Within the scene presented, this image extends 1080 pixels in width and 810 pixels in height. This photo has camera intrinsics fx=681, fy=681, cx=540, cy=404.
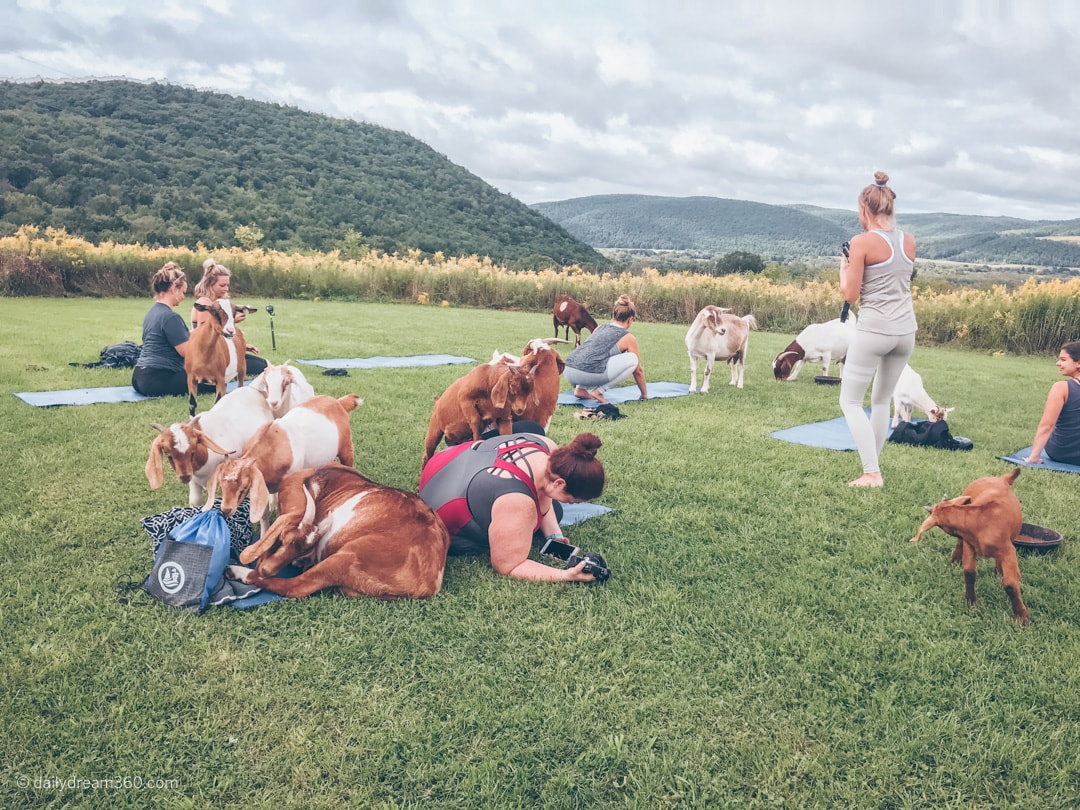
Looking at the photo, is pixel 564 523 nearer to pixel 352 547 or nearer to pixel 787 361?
pixel 352 547

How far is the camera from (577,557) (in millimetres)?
3994

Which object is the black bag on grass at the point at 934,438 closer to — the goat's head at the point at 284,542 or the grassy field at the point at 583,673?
the grassy field at the point at 583,673

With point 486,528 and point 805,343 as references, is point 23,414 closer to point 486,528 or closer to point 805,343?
point 486,528

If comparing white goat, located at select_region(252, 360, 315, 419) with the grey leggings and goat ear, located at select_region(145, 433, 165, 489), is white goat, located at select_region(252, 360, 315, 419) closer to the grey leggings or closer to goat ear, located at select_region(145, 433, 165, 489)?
goat ear, located at select_region(145, 433, 165, 489)

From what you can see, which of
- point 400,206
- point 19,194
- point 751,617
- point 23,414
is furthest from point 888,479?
point 400,206

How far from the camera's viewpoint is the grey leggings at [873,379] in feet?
17.4

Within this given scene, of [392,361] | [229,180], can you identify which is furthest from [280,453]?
[229,180]

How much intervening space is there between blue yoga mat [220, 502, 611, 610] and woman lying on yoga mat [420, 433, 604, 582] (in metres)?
0.67

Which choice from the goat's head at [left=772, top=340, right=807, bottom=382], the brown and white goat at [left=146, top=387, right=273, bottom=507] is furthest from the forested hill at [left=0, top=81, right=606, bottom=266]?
the brown and white goat at [left=146, top=387, right=273, bottom=507]

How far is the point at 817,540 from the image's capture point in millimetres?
4535

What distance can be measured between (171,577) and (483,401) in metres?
2.41

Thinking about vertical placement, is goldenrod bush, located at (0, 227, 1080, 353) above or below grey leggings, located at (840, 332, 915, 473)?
above

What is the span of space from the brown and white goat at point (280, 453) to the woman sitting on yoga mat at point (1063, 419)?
6070mm

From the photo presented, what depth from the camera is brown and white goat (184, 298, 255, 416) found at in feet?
21.6
